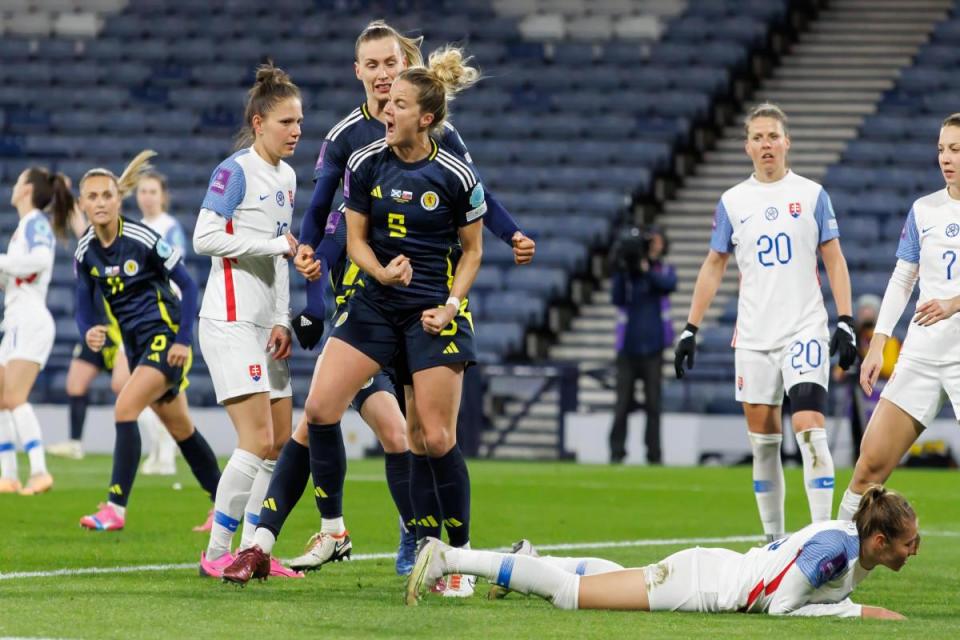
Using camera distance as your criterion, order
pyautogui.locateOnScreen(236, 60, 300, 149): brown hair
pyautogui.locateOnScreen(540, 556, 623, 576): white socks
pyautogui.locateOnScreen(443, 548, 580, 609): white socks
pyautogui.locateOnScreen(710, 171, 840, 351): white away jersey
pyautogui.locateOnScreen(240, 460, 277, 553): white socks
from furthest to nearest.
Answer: pyautogui.locateOnScreen(710, 171, 840, 351): white away jersey, pyautogui.locateOnScreen(240, 460, 277, 553): white socks, pyautogui.locateOnScreen(236, 60, 300, 149): brown hair, pyautogui.locateOnScreen(540, 556, 623, 576): white socks, pyautogui.locateOnScreen(443, 548, 580, 609): white socks

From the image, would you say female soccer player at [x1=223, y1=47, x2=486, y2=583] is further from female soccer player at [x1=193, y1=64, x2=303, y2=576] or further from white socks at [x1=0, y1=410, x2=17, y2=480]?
white socks at [x1=0, y1=410, x2=17, y2=480]

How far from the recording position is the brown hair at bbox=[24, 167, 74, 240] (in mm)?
11984

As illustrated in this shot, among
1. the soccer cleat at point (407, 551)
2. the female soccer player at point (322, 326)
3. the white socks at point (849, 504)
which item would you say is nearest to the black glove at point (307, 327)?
the female soccer player at point (322, 326)

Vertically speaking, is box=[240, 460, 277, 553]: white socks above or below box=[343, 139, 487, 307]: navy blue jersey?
below

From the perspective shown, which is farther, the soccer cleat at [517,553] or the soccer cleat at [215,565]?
the soccer cleat at [215,565]

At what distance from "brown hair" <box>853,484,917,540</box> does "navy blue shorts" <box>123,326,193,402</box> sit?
181 inches

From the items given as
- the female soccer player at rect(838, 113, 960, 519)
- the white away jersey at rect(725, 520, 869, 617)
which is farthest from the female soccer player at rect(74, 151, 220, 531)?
the white away jersey at rect(725, 520, 869, 617)

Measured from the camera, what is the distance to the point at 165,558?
824 cm

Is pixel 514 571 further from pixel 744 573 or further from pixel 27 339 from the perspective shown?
pixel 27 339

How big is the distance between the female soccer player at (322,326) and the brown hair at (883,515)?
1676 mm

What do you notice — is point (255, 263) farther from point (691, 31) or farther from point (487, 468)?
point (691, 31)

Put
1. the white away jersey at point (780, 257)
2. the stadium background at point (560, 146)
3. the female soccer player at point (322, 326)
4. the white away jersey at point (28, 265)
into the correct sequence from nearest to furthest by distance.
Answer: the female soccer player at point (322, 326) < the white away jersey at point (780, 257) < the white away jersey at point (28, 265) < the stadium background at point (560, 146)

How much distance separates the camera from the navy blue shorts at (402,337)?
6.67m

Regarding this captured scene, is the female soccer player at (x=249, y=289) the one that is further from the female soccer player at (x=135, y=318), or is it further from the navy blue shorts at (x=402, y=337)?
the female soccer player at (x=135, y=318)
